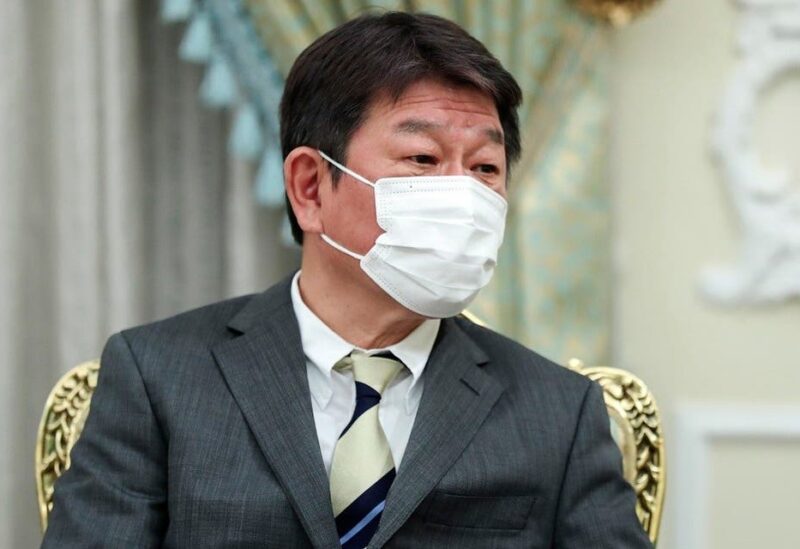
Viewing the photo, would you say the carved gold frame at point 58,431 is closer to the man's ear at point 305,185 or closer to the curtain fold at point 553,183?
the man's ear at point 305,185

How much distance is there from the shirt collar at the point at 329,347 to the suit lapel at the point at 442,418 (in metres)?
0.02

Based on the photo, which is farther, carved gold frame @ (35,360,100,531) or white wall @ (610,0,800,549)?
white wall @ (610,0,800,549)

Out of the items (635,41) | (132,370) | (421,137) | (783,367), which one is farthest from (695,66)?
(132,370)

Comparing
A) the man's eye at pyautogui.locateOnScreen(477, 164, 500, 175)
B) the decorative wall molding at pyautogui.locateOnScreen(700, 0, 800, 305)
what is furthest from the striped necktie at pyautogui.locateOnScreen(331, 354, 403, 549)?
the decorative wall molding at pyautogui.locateOnScreen(700, 0, 800, 305)

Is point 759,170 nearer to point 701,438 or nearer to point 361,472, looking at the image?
point 701,438

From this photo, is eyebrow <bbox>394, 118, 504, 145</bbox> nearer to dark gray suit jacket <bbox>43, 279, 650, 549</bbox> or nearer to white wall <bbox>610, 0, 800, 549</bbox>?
dark gray suit jacket <bbox>43, 279, 650, 549</bbox>

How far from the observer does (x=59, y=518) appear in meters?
1.64

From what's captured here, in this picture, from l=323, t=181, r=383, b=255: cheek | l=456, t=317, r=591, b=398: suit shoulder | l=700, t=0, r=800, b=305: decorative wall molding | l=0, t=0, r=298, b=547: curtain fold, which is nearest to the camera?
l=323, t=181, r=383, b=255: cheek

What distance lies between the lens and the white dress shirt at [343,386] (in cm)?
173

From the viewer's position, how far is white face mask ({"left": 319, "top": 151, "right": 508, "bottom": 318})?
1688 mm

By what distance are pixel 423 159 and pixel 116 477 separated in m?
0.64

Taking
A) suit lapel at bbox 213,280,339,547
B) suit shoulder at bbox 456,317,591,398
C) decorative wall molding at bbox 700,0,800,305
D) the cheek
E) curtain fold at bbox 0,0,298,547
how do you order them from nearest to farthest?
suit lapel at bbox 213,280,339,547, the cheek, suit shoulder at bbox 456,317,591,398, curtain fold at bbox 0,0,298,547, decorative wall molding at bbox 700,0,800,305

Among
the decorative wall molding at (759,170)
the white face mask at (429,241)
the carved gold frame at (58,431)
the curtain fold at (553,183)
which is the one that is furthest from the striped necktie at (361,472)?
the decorative wall molding at (759,170)

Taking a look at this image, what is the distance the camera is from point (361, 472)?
1.68m
